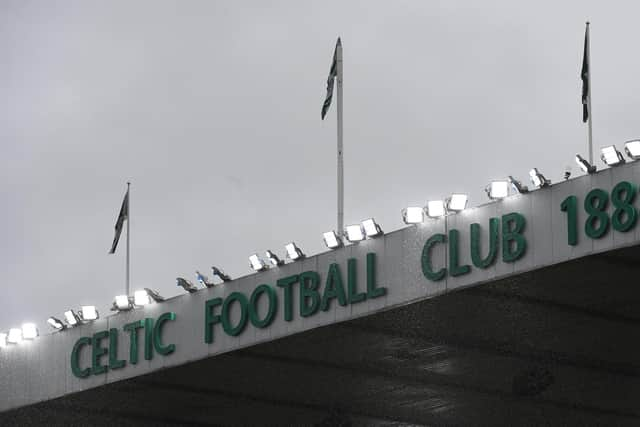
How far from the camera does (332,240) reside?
41.5 metres

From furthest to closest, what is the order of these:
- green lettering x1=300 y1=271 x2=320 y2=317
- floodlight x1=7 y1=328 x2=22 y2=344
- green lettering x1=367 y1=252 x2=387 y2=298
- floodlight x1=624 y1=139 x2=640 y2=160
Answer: floodlight x1=7 y1=328 x2=22 y2=344
green lettering x1=300 y1=271 x2=320 y2=317
green lettering x1=367 y1=252 x2=387 y2=298
floodlight x1=624 y1=139 x2=640 y2=160

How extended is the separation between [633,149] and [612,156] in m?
0.44

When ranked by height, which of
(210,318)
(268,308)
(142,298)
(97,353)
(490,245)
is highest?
(490,245)

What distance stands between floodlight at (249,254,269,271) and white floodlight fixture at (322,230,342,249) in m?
2.13

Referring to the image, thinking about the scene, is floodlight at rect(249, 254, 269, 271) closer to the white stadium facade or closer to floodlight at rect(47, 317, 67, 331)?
the white stadium facade

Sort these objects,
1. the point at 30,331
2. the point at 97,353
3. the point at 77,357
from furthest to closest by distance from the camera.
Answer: the point at 30,331 → the point at 77,357 → the point at 97,353

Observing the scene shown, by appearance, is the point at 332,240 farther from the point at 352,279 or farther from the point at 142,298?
the point at 142,298

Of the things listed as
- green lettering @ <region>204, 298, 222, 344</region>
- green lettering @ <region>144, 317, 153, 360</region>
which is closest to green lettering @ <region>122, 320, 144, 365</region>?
green lettering @ <region>144, 317, 153, 360</region>

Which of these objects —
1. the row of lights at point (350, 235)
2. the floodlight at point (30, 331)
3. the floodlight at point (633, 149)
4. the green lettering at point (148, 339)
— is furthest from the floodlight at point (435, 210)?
the floodlight at point (30, 331)

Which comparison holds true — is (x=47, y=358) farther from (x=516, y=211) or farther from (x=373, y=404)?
(x=516, y=211)

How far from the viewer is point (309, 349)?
147 ft

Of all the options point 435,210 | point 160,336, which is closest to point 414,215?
point 435,210

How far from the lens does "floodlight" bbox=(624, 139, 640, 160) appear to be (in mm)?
35844

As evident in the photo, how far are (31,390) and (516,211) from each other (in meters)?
17.0
